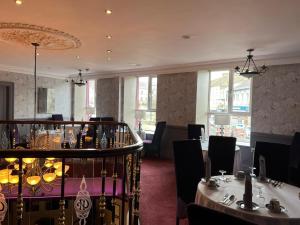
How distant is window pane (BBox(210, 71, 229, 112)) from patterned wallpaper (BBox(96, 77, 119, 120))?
11.2 ft

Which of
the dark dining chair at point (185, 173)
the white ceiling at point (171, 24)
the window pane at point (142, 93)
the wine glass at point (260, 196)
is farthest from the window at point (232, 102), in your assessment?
the wine glass at point (260, 196)

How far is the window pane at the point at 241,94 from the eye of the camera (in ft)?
21.2

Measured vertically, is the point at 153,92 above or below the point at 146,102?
above

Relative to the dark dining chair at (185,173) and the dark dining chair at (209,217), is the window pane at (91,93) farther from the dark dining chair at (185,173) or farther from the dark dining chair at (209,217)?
the dark dining chair at (209,217)

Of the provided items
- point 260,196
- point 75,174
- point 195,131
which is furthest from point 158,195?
point 260,196

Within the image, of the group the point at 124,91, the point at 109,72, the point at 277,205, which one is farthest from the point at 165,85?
the point at 277,205

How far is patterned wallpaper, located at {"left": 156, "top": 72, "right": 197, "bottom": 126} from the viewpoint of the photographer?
7035 millimetres

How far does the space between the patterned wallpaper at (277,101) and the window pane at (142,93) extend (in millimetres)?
3839

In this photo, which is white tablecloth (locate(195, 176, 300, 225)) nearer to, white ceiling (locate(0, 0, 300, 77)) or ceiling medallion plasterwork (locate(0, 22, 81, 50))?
white ceiling (locate(0, 0, 300, 77))

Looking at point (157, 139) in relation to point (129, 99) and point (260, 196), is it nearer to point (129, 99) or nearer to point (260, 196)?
point (129, 99)

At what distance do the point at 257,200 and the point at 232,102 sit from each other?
4763 mm

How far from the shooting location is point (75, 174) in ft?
16.0

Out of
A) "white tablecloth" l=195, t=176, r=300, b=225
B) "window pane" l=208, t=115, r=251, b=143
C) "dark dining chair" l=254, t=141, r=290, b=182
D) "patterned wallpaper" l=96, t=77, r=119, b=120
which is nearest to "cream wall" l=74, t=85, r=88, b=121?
"patterned wallpaper" l=96, t=77, r=119, b=120

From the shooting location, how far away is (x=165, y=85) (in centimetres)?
765
